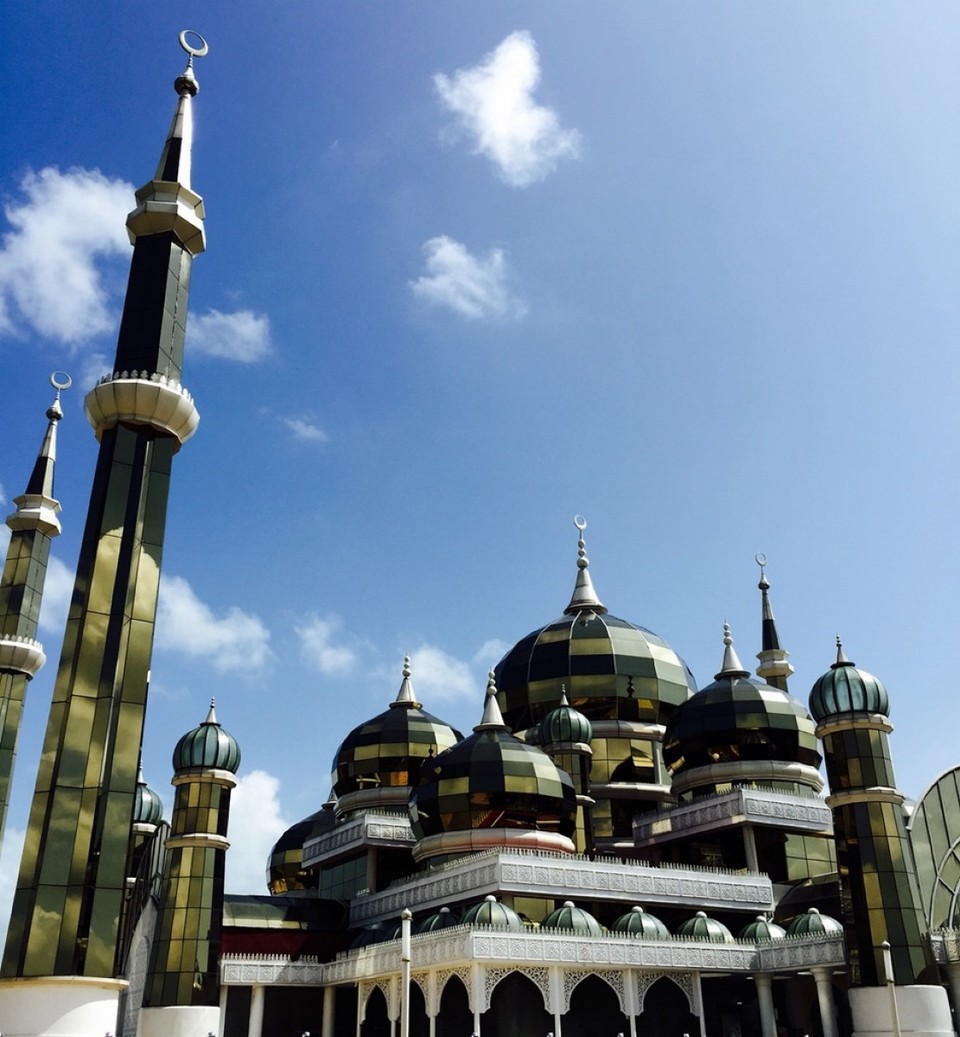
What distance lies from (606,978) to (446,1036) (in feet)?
18.8

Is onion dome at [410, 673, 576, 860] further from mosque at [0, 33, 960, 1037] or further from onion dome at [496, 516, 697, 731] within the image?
onion dome at [496, 516, 697, 731]

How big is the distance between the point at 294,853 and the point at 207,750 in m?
20.2

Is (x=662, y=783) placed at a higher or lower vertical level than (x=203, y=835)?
higher

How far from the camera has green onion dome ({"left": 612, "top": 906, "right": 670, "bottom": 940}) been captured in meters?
38.4

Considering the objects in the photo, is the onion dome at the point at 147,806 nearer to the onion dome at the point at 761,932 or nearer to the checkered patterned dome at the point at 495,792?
the checkered patterned dome at the point at 495,792

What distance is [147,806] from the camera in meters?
59.1

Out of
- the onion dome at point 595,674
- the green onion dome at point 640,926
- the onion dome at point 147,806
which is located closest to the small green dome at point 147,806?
the onion dome at point 147,806

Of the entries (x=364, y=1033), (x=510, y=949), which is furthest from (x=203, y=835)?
(x=510, y=949)

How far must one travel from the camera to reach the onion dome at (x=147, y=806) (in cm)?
5822

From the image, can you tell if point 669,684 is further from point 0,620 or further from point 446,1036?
point 0,620

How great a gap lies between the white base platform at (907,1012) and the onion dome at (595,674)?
908 inches

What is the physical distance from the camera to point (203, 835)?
136ft

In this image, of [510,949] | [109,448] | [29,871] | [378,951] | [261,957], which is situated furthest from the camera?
[261,957]

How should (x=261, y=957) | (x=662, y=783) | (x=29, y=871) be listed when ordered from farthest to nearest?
(x=662, y=783), (x=261, y=957), (x=29, y=871)
